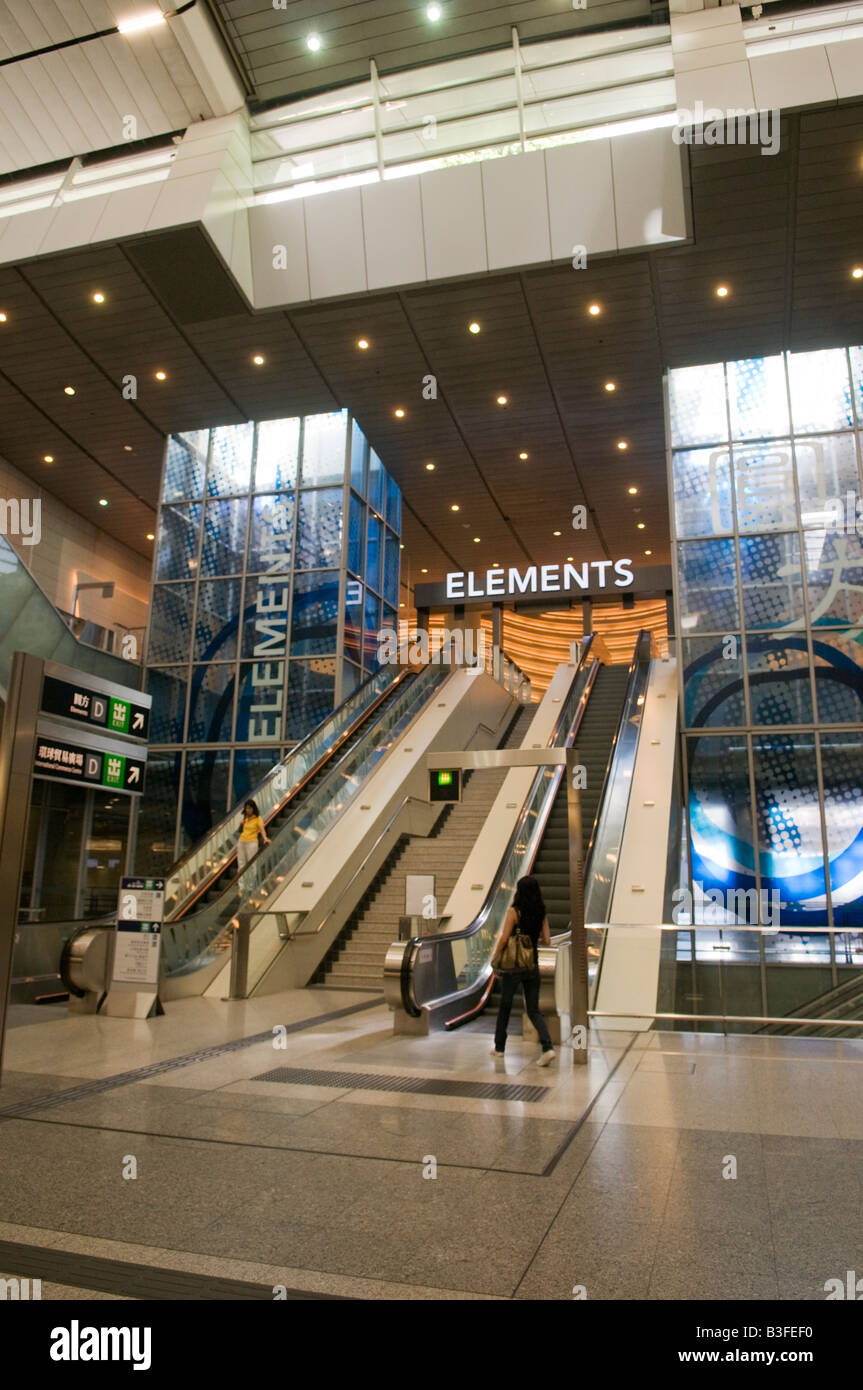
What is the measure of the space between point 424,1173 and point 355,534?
50.3 feet

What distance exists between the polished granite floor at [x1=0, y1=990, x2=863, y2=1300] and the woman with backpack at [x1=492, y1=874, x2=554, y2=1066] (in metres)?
0.31

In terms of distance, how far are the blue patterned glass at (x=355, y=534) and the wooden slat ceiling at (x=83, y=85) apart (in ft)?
22.5

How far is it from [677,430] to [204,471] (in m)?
9.24

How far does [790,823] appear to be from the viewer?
13.9m

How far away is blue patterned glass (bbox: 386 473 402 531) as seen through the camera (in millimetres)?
20453

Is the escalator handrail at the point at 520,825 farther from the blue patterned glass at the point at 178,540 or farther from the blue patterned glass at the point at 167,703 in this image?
the blue patterned glass at the point at 178,540

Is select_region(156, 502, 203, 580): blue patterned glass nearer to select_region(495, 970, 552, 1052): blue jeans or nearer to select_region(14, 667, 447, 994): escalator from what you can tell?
select_region(14, 667, 447, 994): escalator

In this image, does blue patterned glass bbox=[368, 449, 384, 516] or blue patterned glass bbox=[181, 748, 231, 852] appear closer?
blue patterned glass bbox=[181, 748, 231, 852]

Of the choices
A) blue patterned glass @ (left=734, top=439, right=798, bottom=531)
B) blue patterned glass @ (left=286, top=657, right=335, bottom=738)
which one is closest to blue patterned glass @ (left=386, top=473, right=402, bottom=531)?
blue patterned glass @ (left=286, top=657, right=335, bottom=738)

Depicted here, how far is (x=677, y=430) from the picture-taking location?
1585 cm

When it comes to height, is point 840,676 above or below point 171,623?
below

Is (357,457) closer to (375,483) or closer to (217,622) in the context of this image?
(375,483)

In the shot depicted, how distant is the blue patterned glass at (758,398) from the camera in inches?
607

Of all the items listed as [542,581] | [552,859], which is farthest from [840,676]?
[552,859]
